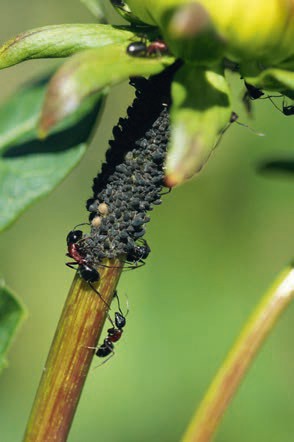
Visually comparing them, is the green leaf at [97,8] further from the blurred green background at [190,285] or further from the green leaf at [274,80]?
the blurred green background at [190,285]

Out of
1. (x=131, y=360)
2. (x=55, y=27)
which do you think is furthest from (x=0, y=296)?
(x=131, y=360)

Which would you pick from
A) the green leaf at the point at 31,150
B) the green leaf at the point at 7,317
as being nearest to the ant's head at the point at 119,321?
the green leaf at the point at 7,317

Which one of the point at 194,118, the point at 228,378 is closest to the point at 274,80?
the point at 194,118

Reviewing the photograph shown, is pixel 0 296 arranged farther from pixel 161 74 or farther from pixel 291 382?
pixel 291 382

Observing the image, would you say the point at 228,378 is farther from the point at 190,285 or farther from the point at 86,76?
the point at 190,285

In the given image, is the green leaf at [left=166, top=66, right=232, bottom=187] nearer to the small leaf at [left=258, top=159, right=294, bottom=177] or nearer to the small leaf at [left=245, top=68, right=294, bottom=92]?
the small leaf at [left=245, top=68, right=294, bottom=92]

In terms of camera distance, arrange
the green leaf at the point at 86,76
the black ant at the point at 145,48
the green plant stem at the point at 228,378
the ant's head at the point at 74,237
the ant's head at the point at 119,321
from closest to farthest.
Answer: the green leaf at the point at 86,76, the black ant at the point at 145,48, the green plant stem at the point at 228,378, the ant's head at the point at 74,237, the ant's head at the point at 119,321

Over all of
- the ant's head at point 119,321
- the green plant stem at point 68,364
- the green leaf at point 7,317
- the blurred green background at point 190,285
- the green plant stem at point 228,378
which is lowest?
the blurred green background at point 190,285
